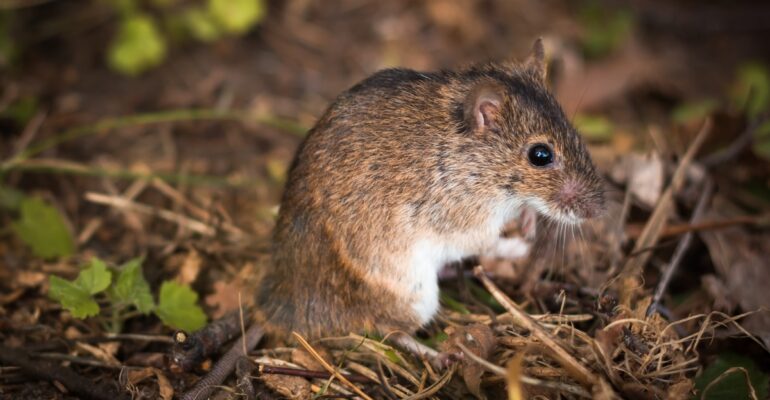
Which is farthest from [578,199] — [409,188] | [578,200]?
[409,188]

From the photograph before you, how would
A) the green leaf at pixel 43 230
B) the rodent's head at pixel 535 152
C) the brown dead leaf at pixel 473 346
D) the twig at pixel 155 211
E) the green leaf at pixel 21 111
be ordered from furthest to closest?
1. the green leaf at pixel 21 111
2. the twig at pixel 155 211
3. the green leaf at pixel 43 230
4. the rodent's head at pixel 535 152
5. the brown dead leaf at pixel 473 346

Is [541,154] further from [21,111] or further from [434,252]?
[21,111]

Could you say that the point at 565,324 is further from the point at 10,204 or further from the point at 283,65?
the point at 283,65

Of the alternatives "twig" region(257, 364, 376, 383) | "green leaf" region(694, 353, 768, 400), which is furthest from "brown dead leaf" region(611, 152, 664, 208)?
"twig" region(257, 364, 376, 383)

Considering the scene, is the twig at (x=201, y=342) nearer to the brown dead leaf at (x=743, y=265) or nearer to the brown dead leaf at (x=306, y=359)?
the brown dead leaf at (x=306, y=359)

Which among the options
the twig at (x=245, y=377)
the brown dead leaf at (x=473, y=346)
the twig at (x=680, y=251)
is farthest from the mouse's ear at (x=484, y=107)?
the twig at (x=245, y=377)

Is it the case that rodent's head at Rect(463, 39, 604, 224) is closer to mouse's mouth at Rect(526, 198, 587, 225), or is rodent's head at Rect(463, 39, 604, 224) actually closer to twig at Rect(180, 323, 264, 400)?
mouse's mouth at Rect(526, 198, 587, 225)
